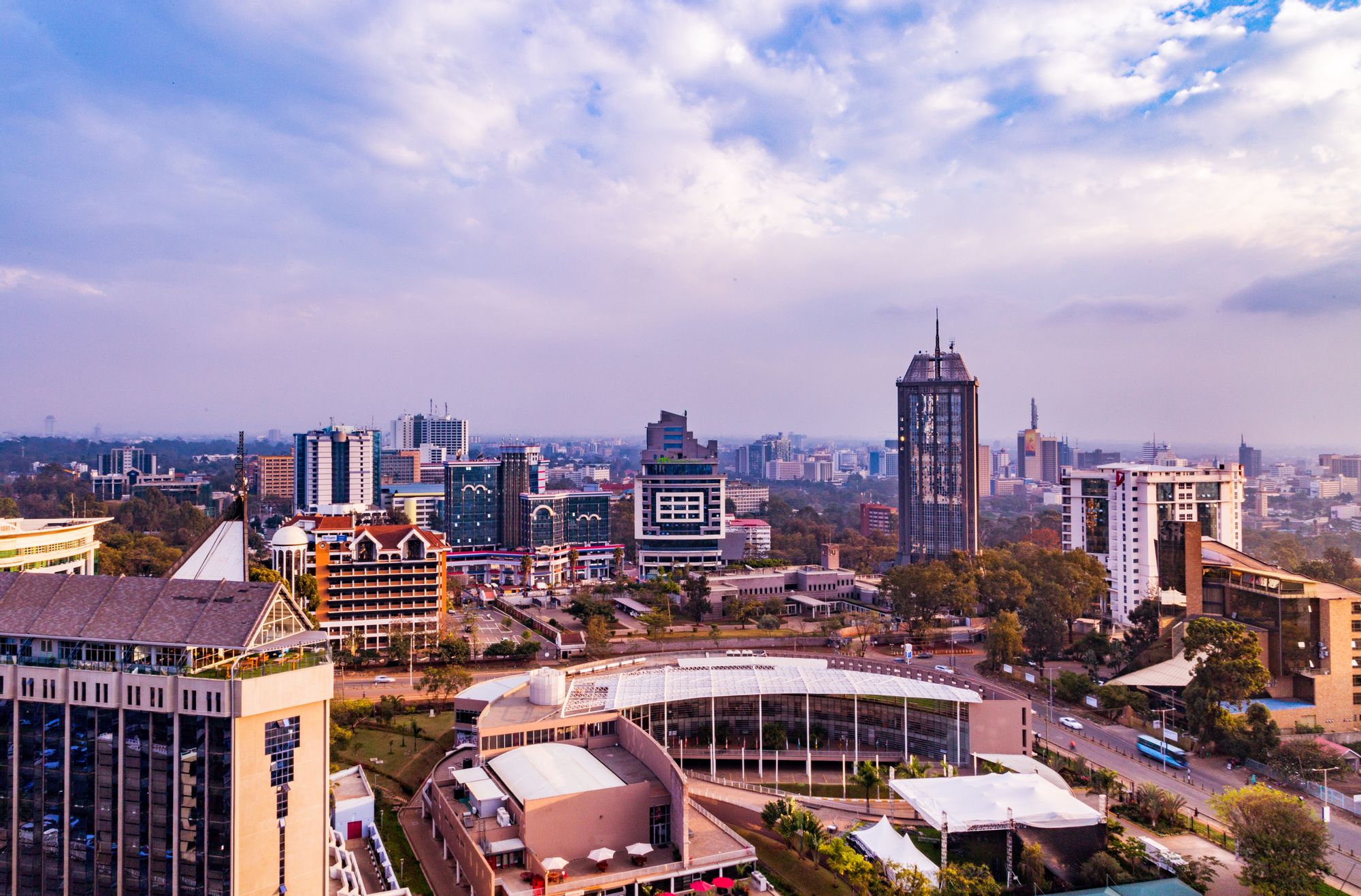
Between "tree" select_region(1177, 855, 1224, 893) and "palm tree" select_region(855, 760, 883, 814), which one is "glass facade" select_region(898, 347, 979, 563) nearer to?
"palm tree" select_region(855, 760, 883, 814)

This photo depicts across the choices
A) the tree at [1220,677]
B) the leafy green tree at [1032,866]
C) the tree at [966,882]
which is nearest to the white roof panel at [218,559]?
the tree at [966,882]

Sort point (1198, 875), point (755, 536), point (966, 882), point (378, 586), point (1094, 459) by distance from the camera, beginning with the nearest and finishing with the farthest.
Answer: point (966, 882) < point (1198, 875) < point (378, 586) < point (755, 536) < point (1094, 459)

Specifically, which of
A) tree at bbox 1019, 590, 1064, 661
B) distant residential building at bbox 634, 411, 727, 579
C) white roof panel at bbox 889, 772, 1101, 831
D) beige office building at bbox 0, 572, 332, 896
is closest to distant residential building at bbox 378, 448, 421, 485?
distant residential building at bbox 634, 411, 727, 579

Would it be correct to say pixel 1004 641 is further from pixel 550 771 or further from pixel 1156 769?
pixel 550 771

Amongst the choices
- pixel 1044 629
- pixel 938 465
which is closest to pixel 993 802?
pixel 1044 629

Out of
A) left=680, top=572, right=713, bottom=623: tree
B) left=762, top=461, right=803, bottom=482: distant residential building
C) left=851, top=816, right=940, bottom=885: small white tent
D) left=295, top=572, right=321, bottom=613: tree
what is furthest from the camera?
left=762, top=461, right=803, bottom=482: distant residential building

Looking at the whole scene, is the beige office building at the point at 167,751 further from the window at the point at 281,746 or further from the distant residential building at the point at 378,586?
the distant residential building at the point at 378,586

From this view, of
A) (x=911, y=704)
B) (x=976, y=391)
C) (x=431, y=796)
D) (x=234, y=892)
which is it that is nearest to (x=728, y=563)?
(x=976, y=391)

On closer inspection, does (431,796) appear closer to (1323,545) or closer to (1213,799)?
(1213,799)
